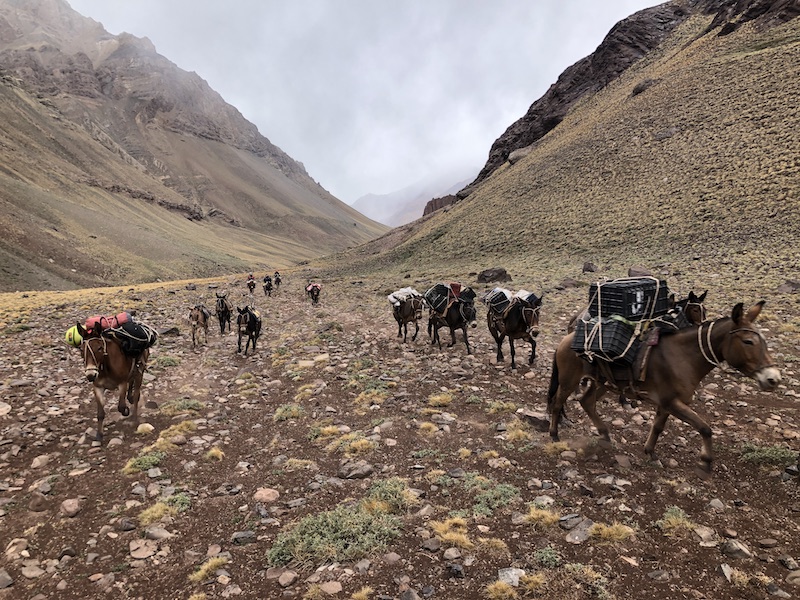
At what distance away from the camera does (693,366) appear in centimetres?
636

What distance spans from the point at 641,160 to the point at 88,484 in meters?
56.2

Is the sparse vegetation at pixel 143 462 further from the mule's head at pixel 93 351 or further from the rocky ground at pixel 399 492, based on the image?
the mule's head at pixel 93 351

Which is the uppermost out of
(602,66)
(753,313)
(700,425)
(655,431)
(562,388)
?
(602,66)

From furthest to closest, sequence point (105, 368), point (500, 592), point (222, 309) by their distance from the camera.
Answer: point (222, 309) < point (105, 368) < point (500, 592)

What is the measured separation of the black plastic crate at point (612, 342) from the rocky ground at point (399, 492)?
1.77m

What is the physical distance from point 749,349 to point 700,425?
1.29 metres

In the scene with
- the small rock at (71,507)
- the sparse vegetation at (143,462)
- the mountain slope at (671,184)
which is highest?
the mountain slope at (671,184)

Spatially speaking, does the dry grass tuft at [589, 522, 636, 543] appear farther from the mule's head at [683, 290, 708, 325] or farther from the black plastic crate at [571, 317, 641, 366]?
the mule's head at [683, 290, 708, 325]

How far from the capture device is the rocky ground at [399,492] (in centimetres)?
475

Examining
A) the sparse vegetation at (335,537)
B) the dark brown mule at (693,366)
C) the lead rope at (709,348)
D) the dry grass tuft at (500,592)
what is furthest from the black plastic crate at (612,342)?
the sparse vegetation at (335,537)

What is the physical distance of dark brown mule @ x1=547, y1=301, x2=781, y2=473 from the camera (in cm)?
576

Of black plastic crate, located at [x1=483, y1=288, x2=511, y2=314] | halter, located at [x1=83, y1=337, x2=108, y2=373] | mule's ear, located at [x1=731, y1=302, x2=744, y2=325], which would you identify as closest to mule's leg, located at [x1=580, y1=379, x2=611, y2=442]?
mule's ear, located at [x1=731, y1=302, x2=744, y2=325]

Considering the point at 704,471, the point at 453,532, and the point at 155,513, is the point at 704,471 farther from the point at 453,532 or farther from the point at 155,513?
the point at 155,513

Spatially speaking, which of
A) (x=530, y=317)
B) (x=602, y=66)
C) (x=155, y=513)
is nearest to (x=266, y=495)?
(x=155, y=513)
